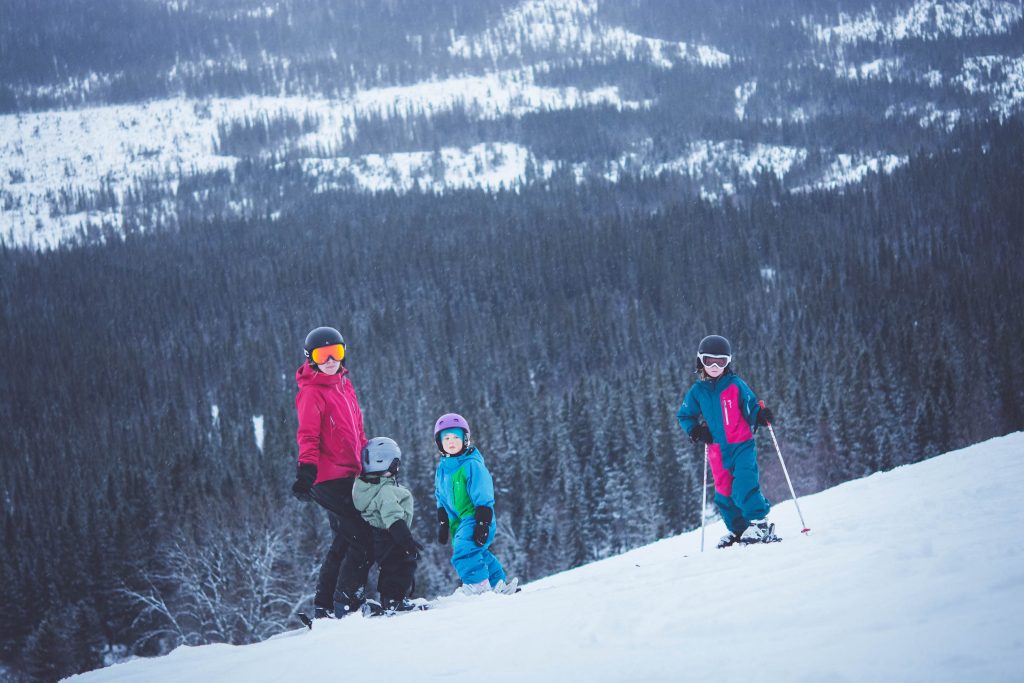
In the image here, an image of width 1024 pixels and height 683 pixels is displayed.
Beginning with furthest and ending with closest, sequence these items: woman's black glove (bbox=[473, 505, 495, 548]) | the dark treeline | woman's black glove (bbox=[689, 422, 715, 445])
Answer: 1. the dark treeline
2. woman's black glove (bbox=[689, 422, 715, 445])
3. woman's black glove (bbox=[473, 505, 495, 548])

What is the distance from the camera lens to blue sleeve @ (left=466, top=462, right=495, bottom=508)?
24.4ft

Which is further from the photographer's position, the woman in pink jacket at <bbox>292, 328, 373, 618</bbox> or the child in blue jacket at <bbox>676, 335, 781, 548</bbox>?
the child in blue jacket at <bbox>676, 335, 781, 548</bbox>

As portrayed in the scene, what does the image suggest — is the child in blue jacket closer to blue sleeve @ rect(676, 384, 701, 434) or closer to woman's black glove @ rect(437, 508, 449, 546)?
blue sleeve @ rect(676, 384, 701, 434)

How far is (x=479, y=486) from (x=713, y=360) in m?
2.80

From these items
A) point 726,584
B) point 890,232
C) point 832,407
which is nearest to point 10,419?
point 832,407

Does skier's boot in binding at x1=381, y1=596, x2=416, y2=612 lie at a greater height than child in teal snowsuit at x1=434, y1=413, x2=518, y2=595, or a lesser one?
lesser

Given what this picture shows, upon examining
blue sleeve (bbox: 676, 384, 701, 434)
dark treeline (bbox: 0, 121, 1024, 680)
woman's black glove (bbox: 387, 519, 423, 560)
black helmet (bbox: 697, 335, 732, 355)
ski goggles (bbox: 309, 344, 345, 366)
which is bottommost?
dark treeline (bbox: 0, 121, 1024, 680)

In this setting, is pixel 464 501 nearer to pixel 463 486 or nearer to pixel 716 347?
pixel 463 486

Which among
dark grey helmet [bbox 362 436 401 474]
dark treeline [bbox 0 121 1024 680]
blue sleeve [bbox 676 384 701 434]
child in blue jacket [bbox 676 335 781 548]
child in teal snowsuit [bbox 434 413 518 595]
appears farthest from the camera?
dark treeline [bbox 0 121 1024 680]

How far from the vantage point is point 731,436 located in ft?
26.9

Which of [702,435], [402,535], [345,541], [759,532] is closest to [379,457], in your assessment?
[402,535]

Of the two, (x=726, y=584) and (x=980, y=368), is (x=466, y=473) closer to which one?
(x=726, y=584)

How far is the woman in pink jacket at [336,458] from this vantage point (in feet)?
23.5

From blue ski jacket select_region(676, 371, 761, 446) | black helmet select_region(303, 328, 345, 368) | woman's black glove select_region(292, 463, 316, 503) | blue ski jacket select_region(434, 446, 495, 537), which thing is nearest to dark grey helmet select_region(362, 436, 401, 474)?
blue ski jacket select_region(434, 446, 495, 537)
